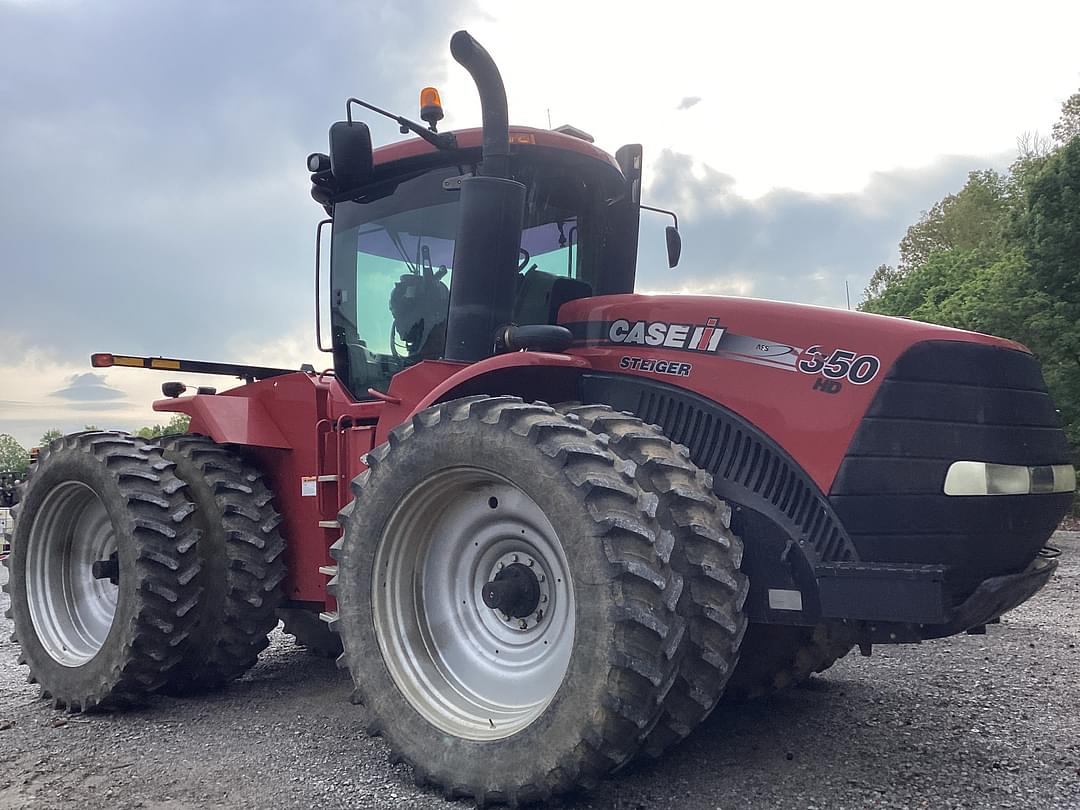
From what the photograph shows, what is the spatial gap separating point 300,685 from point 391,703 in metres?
1.94

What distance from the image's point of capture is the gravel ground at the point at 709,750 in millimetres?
3492

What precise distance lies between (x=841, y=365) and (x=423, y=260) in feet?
7.58

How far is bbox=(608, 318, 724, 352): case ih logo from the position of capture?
12.6 ft

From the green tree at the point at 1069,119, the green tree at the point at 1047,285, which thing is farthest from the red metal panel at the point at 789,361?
the green tree at the point at 1069,119

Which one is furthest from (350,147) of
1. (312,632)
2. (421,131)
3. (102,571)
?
(312,632)

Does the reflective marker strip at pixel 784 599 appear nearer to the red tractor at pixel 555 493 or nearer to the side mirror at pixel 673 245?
the red tractor at pixel 555 493

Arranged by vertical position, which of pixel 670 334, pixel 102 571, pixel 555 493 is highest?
pixel 670 334

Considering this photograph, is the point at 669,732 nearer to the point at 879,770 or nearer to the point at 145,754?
the point at 879,770

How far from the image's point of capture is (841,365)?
3.54 meters

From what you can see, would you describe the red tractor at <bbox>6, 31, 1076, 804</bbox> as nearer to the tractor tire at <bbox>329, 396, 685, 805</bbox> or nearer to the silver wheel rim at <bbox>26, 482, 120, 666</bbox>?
the tractor tire at <bbox>329, 396, 685, 805</bbox>

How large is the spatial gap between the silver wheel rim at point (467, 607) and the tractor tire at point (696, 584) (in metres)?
0.44

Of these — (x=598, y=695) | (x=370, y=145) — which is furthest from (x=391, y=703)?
(x=370, y=145)

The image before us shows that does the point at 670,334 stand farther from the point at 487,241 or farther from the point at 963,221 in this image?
the point at 963,221

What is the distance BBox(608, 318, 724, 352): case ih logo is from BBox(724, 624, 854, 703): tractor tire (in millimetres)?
1258
